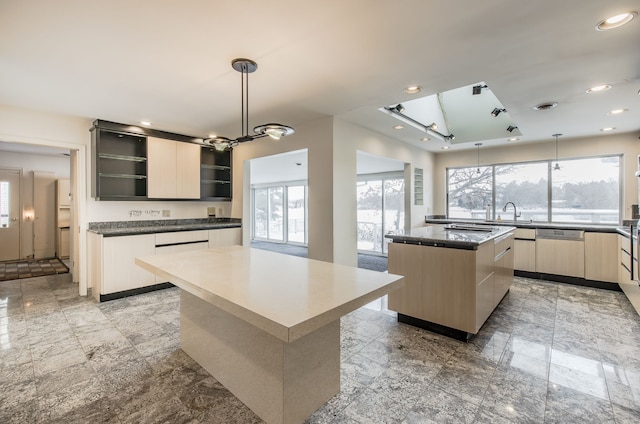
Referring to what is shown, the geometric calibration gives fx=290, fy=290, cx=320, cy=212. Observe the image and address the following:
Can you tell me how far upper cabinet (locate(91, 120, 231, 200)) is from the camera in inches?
158

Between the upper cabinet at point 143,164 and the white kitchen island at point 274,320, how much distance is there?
2686 mm

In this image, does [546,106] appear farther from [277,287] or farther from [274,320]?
[274,320]

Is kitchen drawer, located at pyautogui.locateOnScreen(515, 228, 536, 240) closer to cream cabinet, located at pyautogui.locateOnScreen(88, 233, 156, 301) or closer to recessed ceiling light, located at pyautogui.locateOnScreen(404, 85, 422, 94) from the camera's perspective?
recessed ceiling light, located at pyautogui.locateOnScreen(404, 85, 422, 94)

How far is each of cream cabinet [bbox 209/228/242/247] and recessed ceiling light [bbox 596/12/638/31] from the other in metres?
4.78

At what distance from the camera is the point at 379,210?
7.44 meters

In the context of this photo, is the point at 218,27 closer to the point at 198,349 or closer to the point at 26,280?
the point at 198,349

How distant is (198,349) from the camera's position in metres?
2.27

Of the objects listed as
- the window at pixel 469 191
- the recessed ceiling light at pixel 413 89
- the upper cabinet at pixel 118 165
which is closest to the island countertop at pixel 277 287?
the recessed ceiling light at pixel 413 89

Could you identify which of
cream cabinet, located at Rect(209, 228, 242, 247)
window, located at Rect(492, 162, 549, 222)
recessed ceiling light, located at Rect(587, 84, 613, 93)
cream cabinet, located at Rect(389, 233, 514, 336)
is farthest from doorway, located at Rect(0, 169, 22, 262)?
window, located at Rect(492, 162, 549, 222)

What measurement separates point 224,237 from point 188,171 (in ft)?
4.04

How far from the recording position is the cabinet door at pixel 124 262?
146 inches

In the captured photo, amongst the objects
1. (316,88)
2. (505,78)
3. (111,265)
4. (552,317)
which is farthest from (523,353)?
(111,265)

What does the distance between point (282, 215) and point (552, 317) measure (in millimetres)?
7474

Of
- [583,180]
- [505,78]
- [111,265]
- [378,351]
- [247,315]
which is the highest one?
[505,78]
